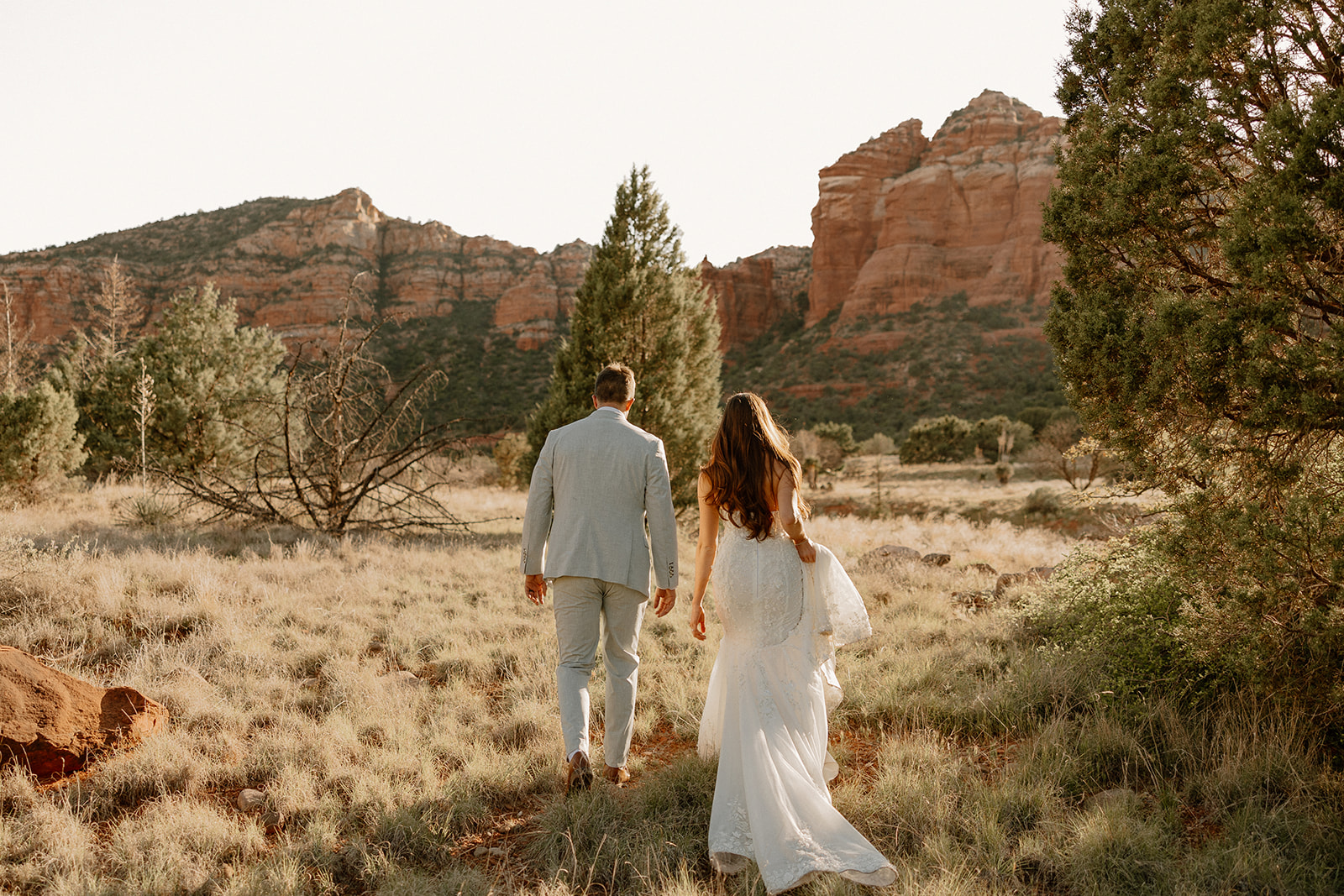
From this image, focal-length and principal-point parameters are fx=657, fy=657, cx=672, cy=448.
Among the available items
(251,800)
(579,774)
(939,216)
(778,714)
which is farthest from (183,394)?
(939,216)

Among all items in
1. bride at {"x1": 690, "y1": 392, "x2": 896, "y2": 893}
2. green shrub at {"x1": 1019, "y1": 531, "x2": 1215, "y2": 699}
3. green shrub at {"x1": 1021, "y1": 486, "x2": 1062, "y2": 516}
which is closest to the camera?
bride at {"x1": 690, "y1": 392, "x2": 896, "y2": 893}

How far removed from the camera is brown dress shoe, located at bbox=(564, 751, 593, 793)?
132 inches

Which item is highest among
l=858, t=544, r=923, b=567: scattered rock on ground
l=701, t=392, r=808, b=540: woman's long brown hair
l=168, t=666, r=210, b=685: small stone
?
l=701, t=392, r=808, b=540: woman's long brown hair

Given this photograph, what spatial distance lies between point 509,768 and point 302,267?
72.5 meters

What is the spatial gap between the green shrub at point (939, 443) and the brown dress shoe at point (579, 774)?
37.8 m

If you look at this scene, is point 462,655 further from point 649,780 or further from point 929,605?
point 929,605

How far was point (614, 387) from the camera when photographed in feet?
12.6

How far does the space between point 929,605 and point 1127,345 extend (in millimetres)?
3854

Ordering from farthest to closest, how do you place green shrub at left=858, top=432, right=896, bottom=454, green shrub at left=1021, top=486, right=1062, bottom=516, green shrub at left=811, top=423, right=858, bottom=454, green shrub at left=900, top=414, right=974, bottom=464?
green shrub at left=858, top=432, right=896, bottom=454, green shrub at left=811, top=423, right=858, bottom=454, green shrub at left=900, top=414, right=974, bottom=464, green shrub at left=1021, top=486, right=1062, bottom=516

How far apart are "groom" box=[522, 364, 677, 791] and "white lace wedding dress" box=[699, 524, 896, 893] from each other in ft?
1.46

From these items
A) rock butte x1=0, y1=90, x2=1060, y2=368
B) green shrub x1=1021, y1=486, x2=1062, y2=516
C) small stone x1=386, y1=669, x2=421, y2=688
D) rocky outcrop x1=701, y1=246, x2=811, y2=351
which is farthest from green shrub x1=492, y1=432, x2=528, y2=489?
rocky outcrop x1=701, y1=246, x2=811, y2=351

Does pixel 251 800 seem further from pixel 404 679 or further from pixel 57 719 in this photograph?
pixel 404 679

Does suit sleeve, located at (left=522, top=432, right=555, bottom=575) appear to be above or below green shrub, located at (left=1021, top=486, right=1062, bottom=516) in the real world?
above

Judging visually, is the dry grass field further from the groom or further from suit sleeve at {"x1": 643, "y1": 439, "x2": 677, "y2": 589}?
suit sleeve at {"x1": 643, "y1": 439, "x2": 677, "y2": 589}
